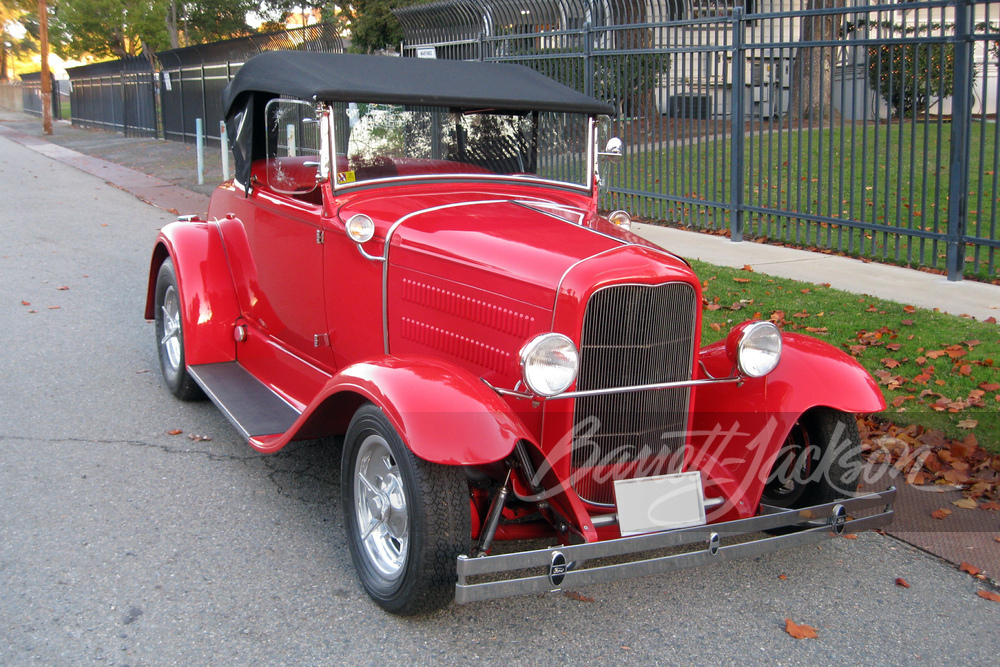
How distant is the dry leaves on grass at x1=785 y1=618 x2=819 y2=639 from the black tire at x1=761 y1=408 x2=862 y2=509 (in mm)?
688

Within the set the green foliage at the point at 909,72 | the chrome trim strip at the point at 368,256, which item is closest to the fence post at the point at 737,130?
the green foliage at the point at 909,72

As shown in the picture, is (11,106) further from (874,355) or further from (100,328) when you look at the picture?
(874,355)

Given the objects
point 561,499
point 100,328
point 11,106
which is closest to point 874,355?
point 561,499

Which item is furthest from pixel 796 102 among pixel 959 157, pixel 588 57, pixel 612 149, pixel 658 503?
pixel 658 503

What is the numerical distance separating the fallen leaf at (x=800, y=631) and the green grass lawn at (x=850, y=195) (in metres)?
5.24

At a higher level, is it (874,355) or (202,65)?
(202,65)

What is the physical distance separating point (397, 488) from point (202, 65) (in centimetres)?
2259

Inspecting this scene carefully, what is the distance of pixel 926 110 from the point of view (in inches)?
293

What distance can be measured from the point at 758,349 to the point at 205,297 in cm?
332

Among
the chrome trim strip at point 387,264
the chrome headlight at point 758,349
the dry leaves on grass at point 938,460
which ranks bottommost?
the dry leaves on grass at point 938,460

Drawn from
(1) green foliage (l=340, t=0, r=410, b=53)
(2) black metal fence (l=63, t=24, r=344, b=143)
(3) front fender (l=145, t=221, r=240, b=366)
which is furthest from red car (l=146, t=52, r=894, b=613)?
(1) green foliage (l=340, t=0, r=410, b=53)

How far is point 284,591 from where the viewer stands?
130 inches

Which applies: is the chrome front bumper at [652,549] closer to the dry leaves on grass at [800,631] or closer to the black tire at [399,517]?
the black tire at [399,517]

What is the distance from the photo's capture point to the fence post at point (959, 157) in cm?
721
